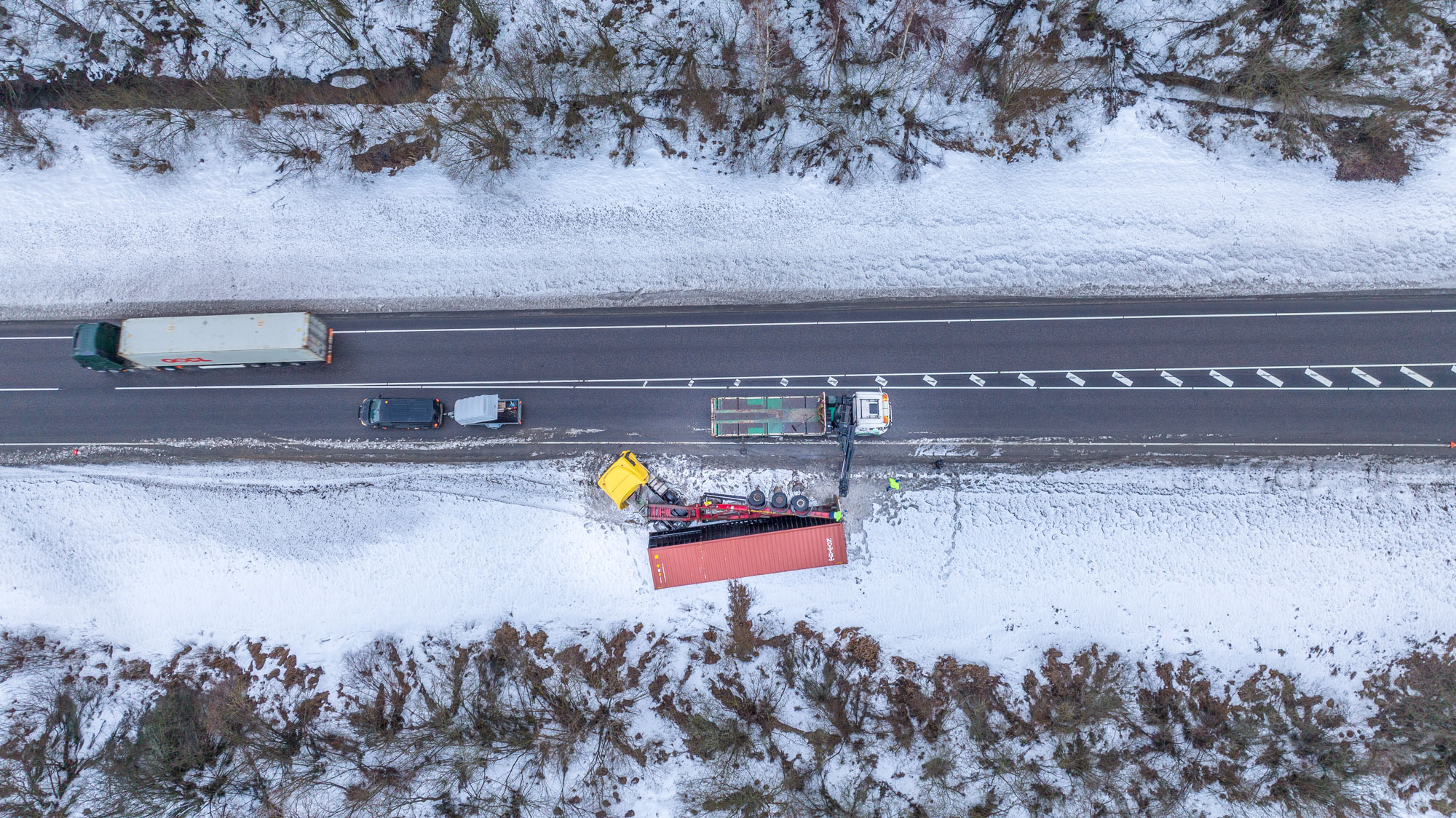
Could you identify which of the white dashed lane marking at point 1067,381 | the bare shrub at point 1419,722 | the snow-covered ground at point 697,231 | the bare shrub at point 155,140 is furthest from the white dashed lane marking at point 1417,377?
the bare shrub at point 155,140

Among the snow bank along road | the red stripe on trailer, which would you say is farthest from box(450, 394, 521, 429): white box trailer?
the red stripe on trailer

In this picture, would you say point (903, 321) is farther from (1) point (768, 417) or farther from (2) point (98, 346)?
(2) point (98, 346)

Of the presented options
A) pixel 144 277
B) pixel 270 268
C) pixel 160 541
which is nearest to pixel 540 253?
pixel 270 268

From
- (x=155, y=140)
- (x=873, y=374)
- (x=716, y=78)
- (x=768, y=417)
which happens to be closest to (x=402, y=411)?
(x=768, y=417)

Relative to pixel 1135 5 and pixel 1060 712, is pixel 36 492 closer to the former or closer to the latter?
pixel 1060 712

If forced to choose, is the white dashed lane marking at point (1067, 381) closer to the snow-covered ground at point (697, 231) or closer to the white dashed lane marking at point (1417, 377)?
the white dashed lane marking at point (1417, 377)

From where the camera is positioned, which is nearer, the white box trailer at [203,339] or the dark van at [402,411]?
the white box trailer at [203,339]
